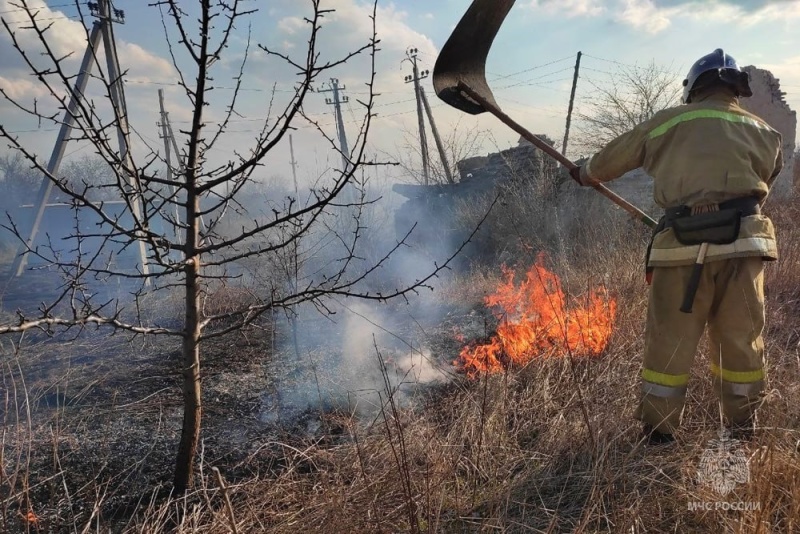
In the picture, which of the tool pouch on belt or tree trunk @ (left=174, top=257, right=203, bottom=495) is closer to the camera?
tree trunk @ (left=174, top=257, right=203, bottom=495)

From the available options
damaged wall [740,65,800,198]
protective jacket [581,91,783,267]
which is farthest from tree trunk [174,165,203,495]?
damaged wall [740,65,800,198]

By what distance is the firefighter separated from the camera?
8.59 feet

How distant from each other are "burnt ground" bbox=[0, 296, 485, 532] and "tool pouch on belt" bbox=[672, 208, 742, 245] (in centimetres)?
200

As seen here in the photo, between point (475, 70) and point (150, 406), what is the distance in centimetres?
399

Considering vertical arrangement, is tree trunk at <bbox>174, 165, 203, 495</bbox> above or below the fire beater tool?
below

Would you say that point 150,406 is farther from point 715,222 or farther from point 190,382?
point 715,222

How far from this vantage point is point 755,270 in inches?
105

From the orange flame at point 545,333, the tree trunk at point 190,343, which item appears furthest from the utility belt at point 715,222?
the tree trunk at point 190,343

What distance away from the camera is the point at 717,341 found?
9.11ft

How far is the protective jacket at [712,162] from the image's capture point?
261 centimetres

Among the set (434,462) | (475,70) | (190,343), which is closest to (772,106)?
(475,70)

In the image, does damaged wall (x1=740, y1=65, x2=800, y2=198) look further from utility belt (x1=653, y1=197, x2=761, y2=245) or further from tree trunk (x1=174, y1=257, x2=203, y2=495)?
tree trunk (x1=174, y1=257, x2=203, y2=495)

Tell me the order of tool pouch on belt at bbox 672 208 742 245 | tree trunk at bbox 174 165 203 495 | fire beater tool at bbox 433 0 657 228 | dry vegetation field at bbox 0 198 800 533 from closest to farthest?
dry vegetation field at bbox 0 198 800 533, tree trunk at bbox 174 165 203 495, tool pouch on belt at bbox 672 208 742 245, fire beater tool at bbox 433 0 657 228

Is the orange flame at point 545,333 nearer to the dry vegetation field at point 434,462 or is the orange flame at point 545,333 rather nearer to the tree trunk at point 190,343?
the dry vegetation field at point 434,462
